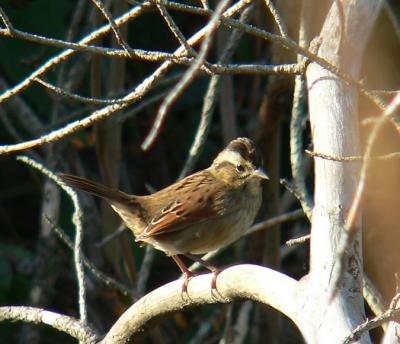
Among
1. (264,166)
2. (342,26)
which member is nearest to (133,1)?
(342,26)

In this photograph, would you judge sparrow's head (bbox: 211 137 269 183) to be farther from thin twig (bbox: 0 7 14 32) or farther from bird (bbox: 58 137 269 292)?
thin twig (bbox: 0 7 14 32)

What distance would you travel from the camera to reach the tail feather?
3605mm

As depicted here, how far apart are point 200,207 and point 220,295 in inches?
55.6

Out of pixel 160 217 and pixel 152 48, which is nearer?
pixel 160 217

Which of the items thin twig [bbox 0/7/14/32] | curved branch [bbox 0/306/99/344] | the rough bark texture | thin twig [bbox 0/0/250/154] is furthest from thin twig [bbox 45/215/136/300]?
the rough bark texture

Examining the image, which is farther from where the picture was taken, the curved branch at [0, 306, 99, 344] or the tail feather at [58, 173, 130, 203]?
the tail feather at [58, 173, 130, 203]

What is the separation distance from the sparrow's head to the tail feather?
52 cm

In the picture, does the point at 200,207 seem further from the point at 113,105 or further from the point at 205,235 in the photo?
the point at 113,105

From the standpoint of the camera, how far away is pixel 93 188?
3.74 meters

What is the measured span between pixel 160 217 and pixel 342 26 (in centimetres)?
193

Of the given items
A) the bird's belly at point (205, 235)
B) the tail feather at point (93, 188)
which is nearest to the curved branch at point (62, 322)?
the tail feather at point (93, 188)

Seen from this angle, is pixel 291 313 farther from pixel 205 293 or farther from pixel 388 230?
pixel 388 230

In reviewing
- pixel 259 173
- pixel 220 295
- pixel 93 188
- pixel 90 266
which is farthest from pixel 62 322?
pixel 259 173

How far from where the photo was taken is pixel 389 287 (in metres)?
4.15
